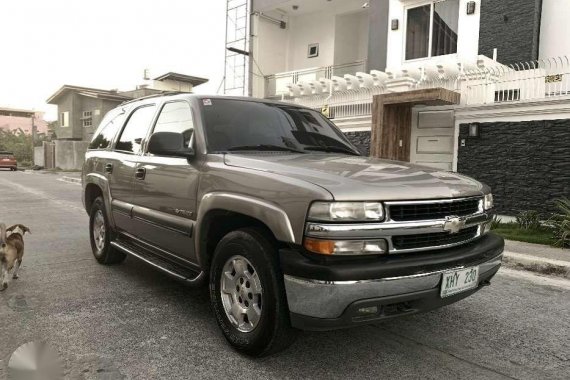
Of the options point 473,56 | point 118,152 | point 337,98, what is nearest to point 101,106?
point 337,98

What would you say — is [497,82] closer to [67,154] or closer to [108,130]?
[108,130]

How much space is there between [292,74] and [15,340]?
15848 millimetres

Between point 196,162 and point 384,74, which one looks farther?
point 384,74

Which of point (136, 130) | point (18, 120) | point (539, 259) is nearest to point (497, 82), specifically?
point (539, 259)

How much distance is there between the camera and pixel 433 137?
11.5 metres

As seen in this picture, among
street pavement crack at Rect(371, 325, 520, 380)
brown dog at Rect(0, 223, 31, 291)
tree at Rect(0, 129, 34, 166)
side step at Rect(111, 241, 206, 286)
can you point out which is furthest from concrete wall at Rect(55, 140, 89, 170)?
street pavement crack at Rect(371, 325, 520, 380)

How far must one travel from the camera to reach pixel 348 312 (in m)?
2.57

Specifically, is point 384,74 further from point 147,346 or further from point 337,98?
point 147,346

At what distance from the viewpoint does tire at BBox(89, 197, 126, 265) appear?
518 centimetres

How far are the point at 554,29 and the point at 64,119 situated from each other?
4041 cm

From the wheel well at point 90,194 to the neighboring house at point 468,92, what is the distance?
614 cm

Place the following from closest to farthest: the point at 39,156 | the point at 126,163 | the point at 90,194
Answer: the point at 126,163 < the point at 90,194 < the point at 39,156

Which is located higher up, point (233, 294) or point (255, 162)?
point (255, 162)

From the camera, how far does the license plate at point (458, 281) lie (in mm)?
2849
